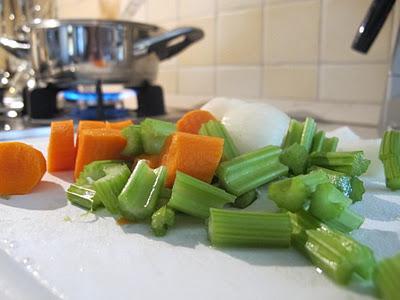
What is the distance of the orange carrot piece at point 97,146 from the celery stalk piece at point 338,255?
278 mm

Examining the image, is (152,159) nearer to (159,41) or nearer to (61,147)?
(61,147)

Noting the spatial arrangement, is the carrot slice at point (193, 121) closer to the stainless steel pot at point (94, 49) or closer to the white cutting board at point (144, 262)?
the white cutting board at point (144, 262)

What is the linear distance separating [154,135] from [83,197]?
0.11 metres

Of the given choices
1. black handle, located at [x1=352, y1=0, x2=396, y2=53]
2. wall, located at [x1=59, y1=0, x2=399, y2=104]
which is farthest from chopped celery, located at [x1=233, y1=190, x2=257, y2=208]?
wall, located at [x1=59, y1=0, x2=399, y2=104]

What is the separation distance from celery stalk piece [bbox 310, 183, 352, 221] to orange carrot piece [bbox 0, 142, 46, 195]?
323 mm

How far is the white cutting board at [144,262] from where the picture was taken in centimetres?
30

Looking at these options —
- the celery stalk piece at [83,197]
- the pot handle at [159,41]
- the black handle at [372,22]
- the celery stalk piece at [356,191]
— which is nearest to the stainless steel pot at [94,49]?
the pot handle at [159,41]

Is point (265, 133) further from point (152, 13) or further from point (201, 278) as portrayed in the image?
point (152, 13)

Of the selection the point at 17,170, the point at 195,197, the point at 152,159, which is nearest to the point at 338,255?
the point at 195,197

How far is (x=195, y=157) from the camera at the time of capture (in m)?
0.47

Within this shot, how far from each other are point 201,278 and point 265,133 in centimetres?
30

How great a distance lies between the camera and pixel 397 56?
83 cm

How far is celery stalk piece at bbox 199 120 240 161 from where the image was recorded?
1.83 ft

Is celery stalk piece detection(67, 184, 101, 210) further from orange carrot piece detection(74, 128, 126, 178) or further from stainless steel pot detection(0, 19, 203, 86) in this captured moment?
stainless steel pot detection(0, 19, 203, 86)
